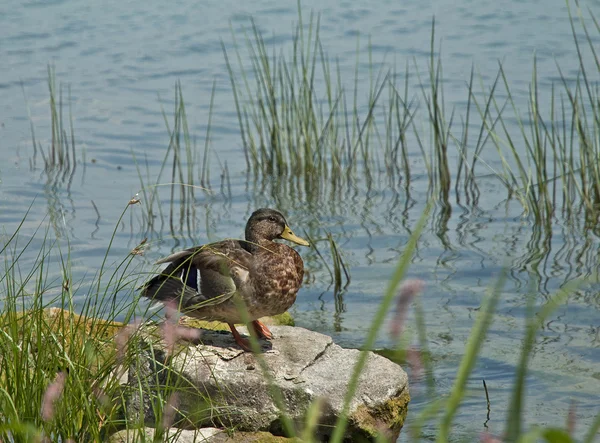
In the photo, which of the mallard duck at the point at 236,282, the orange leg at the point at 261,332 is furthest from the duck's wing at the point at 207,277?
the orange leg at the point at 261,332

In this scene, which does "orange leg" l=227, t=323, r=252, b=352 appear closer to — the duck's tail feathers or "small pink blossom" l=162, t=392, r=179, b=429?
the duck's tail feathers

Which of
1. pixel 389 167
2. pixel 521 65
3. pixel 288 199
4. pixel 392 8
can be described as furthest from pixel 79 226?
pixel 392 8

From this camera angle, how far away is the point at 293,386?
4.30m

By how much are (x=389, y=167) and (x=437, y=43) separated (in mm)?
4940

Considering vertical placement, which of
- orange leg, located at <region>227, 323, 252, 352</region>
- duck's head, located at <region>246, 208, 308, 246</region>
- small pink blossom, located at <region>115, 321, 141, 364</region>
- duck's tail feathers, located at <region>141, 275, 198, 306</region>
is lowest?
orange leg, located at <region>227, 323, 252, 352</region>

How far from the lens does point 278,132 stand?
8742 mm

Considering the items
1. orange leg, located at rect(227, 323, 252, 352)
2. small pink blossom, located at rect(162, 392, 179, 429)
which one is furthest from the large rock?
small pink blossom, located at rect(162, 392, 179, 429)

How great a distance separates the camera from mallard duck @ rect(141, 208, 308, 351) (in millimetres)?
4438

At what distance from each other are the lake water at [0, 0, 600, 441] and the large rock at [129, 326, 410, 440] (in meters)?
0.23

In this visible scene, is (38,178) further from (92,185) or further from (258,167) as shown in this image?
(258,167)

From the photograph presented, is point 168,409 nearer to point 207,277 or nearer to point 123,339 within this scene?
point 123,339

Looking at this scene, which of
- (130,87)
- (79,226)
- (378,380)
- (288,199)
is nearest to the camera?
(378,380)

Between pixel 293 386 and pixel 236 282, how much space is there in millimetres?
550

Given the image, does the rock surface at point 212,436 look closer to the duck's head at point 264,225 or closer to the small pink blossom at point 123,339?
the small pink blossom at point 123,339
